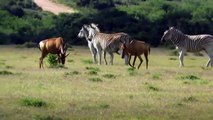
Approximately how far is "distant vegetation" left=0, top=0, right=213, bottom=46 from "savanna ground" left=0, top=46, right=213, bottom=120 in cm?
2433

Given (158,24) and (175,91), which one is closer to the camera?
(175,91)

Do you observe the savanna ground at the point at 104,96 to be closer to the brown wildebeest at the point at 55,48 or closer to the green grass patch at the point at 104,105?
the green grass patch at the point at 104,105

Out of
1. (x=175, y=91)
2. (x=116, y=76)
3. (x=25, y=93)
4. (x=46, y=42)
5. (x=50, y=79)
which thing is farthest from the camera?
(x=46, y=42)

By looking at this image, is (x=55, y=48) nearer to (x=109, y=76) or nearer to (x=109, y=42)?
(x=109, y=42)

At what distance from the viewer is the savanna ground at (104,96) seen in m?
13.4

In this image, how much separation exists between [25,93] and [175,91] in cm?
425

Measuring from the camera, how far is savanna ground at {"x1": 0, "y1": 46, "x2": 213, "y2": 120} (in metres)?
13.4

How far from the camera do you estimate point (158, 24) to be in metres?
50.8

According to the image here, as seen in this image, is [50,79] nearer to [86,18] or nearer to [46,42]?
[46,42]

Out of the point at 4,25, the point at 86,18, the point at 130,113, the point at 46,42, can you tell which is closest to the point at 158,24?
the point at 86,18

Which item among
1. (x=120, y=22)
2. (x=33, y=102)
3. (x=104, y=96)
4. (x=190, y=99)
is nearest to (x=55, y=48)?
(x=104, y=96)

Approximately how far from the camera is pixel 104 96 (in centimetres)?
1595

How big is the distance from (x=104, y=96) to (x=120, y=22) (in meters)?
34.5

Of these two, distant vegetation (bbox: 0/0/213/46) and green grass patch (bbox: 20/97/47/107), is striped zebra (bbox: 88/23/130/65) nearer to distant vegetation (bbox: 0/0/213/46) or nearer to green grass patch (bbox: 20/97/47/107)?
green grass patch (bbox: 20/97/47/107)
